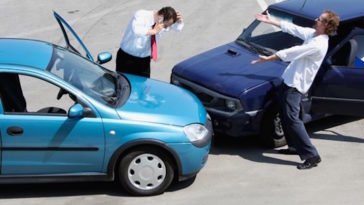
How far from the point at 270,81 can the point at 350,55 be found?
3.85 ft

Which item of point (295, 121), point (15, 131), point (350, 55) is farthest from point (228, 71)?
point (15, 131)

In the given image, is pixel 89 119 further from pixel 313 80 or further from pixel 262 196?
pixel 313 80

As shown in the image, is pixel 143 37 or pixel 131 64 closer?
pixel 143 37

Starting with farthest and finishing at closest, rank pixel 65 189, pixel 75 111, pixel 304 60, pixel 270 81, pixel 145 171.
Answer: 1. pixel 270 81
2. pixel 304 60
3. pixel 65 189
4. pixel 145 171
5. pixel 75 111

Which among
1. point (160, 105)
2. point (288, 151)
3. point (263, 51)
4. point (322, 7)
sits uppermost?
point (322, 7)

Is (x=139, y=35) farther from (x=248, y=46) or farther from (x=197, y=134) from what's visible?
(x=197, y=134)

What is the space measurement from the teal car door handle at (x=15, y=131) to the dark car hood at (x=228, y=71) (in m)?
2.65

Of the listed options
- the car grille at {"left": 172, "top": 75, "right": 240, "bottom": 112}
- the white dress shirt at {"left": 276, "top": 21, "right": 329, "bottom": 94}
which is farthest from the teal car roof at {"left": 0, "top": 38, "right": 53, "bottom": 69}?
the white dress shirt at {"left": 276, "top": 21, "right": 329, "bottom": 94}

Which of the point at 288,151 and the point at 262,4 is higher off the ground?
the point at 262,4

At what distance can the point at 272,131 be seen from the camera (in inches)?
344

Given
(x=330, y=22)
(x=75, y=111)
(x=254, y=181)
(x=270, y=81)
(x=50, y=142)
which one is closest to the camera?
(x=75, y=111)

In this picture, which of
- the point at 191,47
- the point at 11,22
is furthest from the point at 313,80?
the point at 11,22

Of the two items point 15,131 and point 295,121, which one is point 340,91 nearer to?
point 295,121

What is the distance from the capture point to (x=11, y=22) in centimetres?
1533
